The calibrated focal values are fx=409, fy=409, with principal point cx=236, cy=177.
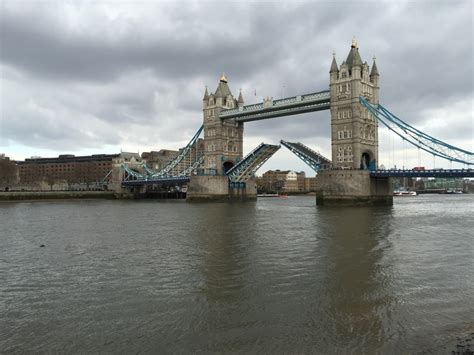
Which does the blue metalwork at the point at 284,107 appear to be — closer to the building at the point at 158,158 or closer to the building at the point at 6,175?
the building at the point at 6,175

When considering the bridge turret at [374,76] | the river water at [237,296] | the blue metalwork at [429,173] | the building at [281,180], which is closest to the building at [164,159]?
the building at [281,180]

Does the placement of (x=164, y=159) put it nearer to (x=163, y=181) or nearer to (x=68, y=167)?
(x=68, y=167)

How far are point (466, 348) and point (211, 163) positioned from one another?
62459 mm

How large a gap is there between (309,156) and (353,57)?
13.5m

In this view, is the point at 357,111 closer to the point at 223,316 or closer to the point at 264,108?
the point at 264,108

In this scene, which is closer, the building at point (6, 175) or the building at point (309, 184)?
the building at point (6, 175)

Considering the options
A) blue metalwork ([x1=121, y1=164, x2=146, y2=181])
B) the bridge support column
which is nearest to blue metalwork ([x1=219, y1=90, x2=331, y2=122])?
the bridge support column

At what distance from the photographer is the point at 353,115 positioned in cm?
4891

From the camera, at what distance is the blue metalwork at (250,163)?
5886 cm

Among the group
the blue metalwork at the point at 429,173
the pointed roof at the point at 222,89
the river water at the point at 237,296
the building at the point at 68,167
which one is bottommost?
the river water at the point at 237,296

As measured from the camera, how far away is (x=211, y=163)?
6825 centimetres

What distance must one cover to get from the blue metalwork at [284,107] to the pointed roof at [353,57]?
14.3ft

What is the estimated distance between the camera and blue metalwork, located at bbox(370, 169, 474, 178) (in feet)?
143

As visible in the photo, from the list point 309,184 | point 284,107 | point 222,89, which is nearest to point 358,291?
point 284,107
